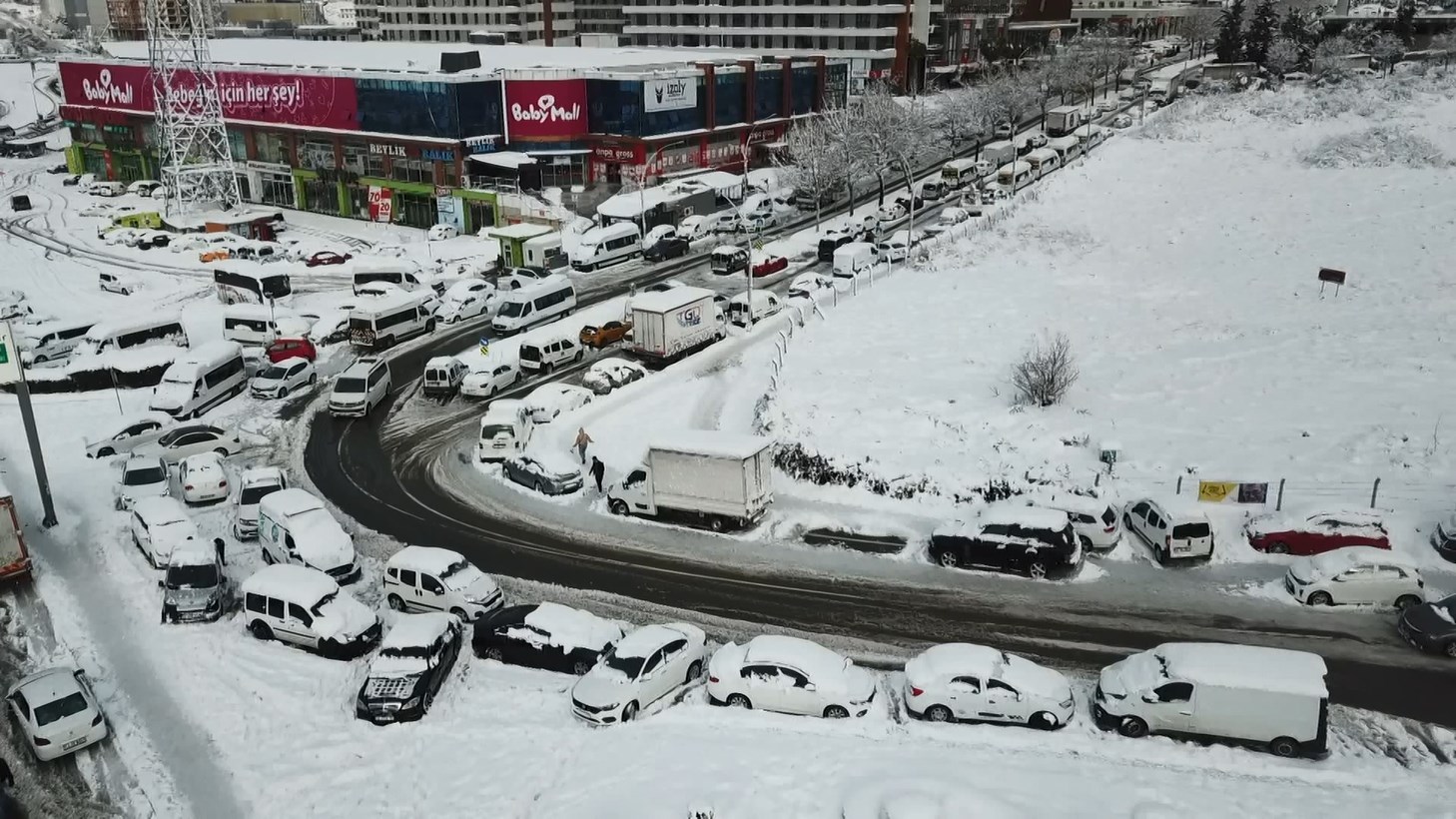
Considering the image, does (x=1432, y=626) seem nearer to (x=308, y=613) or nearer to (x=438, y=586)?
(x=438, y=586)

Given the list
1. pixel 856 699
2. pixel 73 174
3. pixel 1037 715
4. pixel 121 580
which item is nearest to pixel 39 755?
pixel 121 580

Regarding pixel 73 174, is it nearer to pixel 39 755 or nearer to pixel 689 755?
pixel 39 755

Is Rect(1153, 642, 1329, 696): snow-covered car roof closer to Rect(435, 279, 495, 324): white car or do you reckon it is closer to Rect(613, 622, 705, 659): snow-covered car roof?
Rect(613, 622, 705, 659): snow-covered car roof

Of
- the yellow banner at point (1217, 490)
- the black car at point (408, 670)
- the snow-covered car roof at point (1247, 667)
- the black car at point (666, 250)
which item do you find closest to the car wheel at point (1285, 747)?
the snow-covered car roof at point (1247, 667)

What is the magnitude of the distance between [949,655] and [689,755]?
17.3ft

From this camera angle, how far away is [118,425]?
120ft

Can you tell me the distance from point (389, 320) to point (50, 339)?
14.9 m

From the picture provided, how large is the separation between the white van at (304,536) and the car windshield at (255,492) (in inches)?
70.8

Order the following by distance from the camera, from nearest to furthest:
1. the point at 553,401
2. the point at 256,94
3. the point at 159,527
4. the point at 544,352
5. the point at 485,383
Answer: the point at 159,527, the point at 553,401, the point at 485,383, the point at 544,352, the point at 256,94

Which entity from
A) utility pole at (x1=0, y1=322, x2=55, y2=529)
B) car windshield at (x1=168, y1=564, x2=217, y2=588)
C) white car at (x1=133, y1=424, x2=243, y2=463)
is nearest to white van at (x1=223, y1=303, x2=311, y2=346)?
white car at (x1=133, y1=424, x2=243, y2=463)

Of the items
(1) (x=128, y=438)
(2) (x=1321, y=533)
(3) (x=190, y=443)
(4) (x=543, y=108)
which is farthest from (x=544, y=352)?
(4) (x=543, y=108)

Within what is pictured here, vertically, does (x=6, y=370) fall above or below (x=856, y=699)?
above

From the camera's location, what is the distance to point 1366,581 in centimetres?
2220

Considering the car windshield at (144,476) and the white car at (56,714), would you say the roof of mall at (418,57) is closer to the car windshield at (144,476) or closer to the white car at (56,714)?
the car windshield at (144,476)
